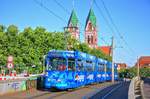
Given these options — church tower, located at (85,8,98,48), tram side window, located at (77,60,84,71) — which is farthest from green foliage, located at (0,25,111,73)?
church tower, located at (85,8,98,48)

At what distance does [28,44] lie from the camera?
75.8 m

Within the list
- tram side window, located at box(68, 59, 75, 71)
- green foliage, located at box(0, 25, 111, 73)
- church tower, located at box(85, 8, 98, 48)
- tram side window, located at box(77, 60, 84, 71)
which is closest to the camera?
tram side window, located at box(68, 59, 75, 71)

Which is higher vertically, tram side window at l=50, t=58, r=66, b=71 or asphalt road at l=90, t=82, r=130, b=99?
tram side window at l=50, t=58, r=66, b=71

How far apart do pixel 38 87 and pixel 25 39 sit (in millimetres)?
41531

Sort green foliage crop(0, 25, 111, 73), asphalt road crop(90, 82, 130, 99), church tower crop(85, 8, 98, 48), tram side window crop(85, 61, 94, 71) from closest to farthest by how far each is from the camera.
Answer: asphalt road crop(90, 82, 130, 99) < tram side window crop(85, 61, 94, 71) < green foliage crop(0, 25, 111, 73) < church tower crop(85, 8, 98, 48)

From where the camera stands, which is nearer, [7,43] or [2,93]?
[2,93]

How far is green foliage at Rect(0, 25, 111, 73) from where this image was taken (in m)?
72.2

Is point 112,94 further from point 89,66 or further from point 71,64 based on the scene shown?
point 89,66

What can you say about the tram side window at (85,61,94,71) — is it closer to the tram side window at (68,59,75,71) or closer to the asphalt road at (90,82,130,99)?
the asphalt road at (90,82,130,99)

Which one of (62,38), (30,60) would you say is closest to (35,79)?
(30,60)

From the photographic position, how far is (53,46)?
261 ft

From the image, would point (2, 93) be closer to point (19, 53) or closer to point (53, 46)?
point (19, 53)

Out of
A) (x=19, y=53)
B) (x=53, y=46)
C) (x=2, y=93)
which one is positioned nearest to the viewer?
(x=2, y=93)

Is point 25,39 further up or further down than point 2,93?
further up
